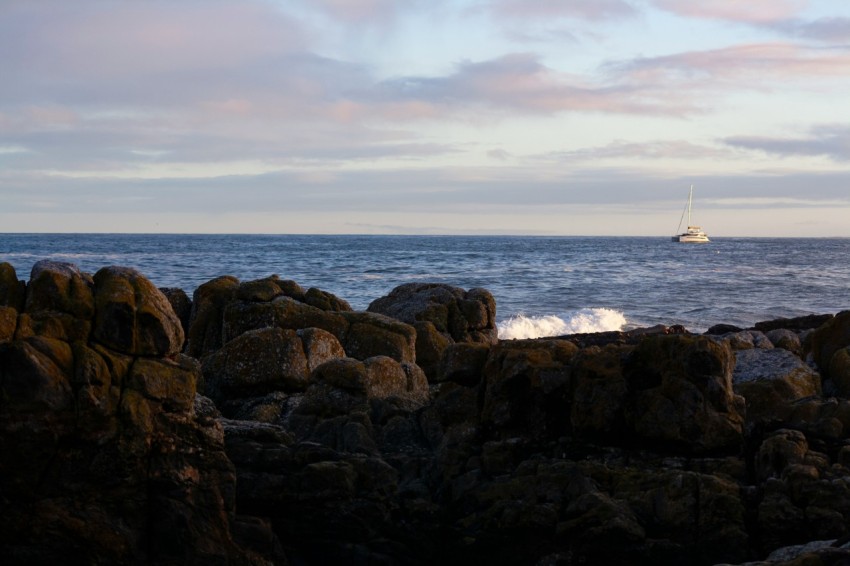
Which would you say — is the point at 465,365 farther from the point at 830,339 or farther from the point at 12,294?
the point at 830,339

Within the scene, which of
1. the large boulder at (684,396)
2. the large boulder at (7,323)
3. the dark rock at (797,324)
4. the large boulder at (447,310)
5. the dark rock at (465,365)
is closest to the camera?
the large boulder at (7,323)

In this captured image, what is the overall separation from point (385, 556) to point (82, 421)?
368 centimetres

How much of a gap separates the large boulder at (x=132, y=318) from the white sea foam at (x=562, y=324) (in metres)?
27.7

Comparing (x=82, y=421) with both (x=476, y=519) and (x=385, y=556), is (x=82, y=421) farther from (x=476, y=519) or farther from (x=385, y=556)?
(x=476, y=519)

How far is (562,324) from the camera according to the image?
41.6 m

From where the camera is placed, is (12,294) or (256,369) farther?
(256,369)

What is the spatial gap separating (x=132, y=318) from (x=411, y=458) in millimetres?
4316

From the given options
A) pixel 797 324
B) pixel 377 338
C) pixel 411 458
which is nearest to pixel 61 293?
pixel 411 458

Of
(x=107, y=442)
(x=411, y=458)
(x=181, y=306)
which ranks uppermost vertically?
(x=181, y=306)

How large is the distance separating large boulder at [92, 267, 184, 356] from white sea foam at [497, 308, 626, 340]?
27723 mm

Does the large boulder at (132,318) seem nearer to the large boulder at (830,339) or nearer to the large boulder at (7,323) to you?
the large boulder at (7,323)

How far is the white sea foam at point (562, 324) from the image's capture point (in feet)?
127

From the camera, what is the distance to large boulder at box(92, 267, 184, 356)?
996 centimetres

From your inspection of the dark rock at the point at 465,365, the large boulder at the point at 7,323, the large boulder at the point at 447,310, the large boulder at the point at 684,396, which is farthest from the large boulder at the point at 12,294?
the large boulder at the point at 447,310
